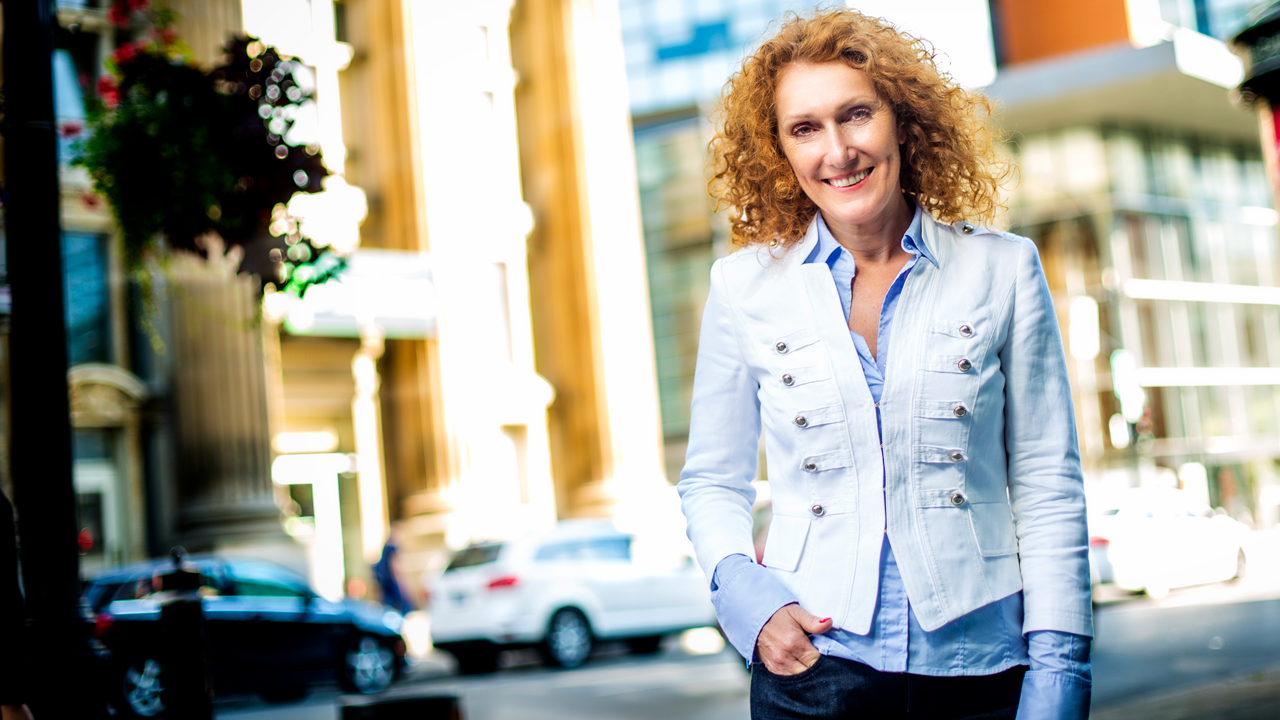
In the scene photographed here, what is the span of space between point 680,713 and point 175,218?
21.0ft

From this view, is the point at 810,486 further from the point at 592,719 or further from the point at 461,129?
the point at 461,129

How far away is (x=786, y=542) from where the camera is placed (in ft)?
6.88

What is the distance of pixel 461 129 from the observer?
25.1 metres

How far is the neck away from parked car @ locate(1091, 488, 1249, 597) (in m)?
18.7

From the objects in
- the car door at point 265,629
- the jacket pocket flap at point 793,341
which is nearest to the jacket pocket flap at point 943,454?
the jacket pocket flap at point 793,341

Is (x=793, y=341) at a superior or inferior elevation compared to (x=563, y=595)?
superior

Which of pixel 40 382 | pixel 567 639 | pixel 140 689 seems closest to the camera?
pixel 40 382

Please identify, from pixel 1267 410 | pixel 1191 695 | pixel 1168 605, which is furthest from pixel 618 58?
pixel 1267 410

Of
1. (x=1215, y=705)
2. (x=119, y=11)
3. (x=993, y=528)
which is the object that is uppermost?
(x=119, y=11)

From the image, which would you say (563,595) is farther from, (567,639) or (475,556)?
(475,556)

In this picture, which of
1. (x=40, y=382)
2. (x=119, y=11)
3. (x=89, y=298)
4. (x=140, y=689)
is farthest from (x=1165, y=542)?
(x=40, y=382)

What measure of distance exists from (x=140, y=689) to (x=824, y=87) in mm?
12165

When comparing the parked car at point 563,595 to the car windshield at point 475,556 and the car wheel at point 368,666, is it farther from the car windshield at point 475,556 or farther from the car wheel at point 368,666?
the car wheel at point 368,666

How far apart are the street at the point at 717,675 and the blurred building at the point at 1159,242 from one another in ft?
70.0
